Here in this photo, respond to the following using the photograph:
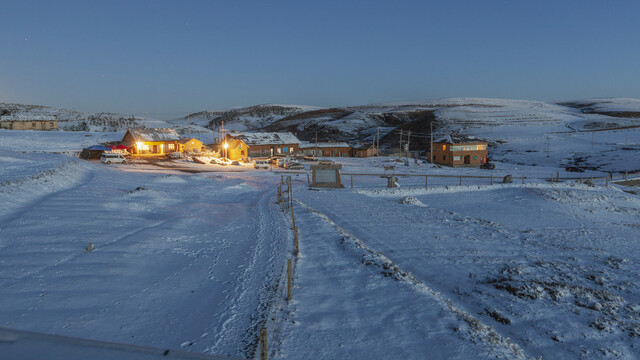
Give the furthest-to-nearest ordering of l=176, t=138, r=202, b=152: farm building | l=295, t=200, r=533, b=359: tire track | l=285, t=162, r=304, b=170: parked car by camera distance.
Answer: l=176, t=138, r=202, b=152: farm building < l=285, t=162, r=304, b=170: parked car < l=295, t=200, r=533, b=359: tire track

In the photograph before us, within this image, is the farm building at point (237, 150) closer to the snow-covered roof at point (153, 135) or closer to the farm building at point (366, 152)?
the snow-covered roof at point (153, 135)

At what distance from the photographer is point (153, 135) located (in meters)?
71.3

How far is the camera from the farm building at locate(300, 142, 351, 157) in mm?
84312

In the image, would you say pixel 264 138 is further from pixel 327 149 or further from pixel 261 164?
pixel 261 164

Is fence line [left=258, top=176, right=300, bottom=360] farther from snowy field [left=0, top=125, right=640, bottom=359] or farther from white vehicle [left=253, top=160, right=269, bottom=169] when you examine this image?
white vehicle [left=253, top=160, right=269, bottom=169]

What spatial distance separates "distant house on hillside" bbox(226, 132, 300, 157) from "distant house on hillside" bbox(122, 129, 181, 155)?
39.7ft

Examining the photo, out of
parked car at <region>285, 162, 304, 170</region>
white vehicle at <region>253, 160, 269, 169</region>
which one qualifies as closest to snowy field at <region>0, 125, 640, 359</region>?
parked car at <region>285, 162, 304, 170</region>

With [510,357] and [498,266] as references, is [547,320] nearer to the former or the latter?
[510,357]

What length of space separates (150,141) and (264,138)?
69.8ft

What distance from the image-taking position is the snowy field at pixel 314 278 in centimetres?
819

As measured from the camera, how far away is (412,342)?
26.8ft

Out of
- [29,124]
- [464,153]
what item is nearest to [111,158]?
[464,153]

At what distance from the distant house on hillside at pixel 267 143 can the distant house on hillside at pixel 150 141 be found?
12.1m

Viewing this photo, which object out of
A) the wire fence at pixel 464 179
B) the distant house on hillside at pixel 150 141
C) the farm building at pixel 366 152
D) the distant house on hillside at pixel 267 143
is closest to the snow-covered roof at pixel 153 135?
the distant house on hillside at pixel 150 141
